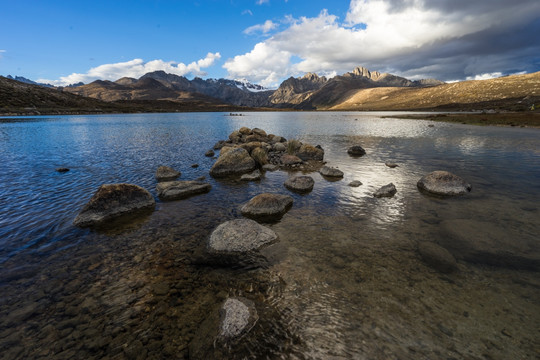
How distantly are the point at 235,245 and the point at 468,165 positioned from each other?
2448 centimetres

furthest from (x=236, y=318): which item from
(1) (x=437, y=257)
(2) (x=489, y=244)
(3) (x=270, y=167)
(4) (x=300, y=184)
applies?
(3) (x=270, y=167)

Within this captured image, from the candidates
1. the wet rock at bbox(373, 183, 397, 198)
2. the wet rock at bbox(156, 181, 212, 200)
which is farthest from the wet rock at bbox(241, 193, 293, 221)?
the wet rock at bbox(373, 183, 397, 198)

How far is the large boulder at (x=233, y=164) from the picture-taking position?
A: 797 inches

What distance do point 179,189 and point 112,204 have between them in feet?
12.6

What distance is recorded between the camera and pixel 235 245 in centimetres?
904

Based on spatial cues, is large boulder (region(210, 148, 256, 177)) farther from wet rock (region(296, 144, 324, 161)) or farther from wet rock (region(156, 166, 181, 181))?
wet rock (region(296, 144, 324, 161))

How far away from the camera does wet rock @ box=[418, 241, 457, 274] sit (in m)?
7.66

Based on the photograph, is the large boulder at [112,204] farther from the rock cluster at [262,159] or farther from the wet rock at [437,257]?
the wet rock at [437,257]

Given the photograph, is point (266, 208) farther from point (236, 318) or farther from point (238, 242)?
point (236, 318)

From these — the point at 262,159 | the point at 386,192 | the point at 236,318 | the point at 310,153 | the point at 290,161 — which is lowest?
the point at 290,161

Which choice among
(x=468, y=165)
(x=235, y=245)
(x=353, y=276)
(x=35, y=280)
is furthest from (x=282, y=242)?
(x=468, y=165)

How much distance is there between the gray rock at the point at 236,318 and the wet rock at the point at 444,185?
14.0 m

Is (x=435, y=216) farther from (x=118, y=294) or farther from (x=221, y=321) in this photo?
(x=118, y=294)

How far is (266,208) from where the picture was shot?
39.8 feet
